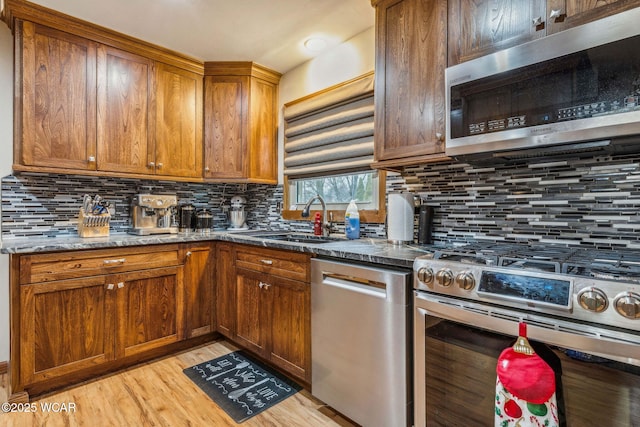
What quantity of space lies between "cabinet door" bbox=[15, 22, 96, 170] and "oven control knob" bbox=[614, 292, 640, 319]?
9.50 ft

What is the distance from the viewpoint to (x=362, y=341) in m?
1.57

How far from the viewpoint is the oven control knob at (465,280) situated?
119cm

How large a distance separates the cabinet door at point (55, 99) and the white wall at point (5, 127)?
19 cm

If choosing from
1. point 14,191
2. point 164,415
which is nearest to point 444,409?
point 164,415

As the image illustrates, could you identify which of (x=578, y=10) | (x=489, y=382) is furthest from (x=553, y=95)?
(x=489, y=382)

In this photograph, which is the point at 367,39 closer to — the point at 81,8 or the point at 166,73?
the point at 166,73

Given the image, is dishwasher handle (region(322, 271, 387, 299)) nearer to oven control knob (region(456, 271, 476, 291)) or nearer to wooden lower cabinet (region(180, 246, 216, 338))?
oven control knob (region(456, 271, 476, 291))

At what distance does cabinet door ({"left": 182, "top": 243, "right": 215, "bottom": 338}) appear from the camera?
2.48 m

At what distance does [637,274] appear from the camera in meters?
0.97

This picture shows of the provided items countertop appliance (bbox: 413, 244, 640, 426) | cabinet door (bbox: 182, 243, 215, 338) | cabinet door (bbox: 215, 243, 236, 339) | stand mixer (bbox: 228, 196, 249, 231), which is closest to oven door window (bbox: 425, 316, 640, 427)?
countertop appliance (bbox: 413, 244, 640, 426)

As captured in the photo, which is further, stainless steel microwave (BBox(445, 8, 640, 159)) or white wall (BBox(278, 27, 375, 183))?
white wall (BBox(278, 27, 375, 183))

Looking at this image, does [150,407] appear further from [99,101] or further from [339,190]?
[99,101]

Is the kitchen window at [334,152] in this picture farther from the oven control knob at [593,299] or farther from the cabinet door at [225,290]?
the oven control knob at [593,299]

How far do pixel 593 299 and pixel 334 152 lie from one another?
1.91m
